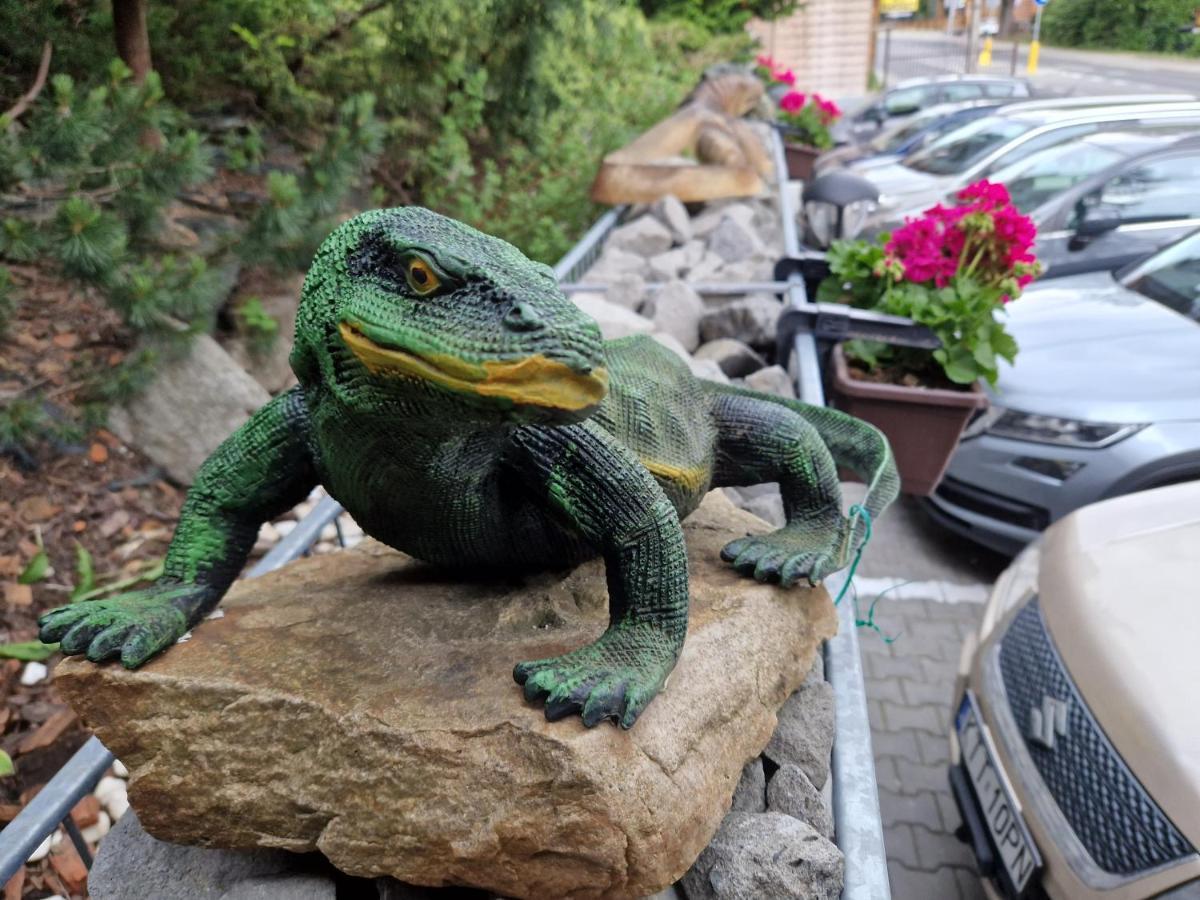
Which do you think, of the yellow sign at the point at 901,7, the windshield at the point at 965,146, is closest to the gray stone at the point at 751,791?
the windshield at the point at 965,146

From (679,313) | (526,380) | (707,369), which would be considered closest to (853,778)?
(526,380)

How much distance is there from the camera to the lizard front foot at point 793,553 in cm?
191

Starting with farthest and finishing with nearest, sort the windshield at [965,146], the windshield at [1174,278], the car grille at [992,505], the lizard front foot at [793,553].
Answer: the windshield at [965,146] → the windshield at [1174,278] → the car grille at [992,505] → the lizard front foot at [793,553]

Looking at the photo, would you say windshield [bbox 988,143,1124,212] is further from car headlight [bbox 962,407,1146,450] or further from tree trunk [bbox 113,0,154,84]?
tree trunk [bbox 113,0,154,84]

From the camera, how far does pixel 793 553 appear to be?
1955mm

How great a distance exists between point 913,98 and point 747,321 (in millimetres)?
13123

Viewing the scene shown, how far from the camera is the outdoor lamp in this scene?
5520mm

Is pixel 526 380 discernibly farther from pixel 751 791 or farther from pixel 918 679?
pixel 918 679

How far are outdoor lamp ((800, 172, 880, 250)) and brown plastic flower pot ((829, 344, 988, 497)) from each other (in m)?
2.31

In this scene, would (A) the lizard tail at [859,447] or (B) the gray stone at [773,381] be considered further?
(B) the gray stone at [773,381]

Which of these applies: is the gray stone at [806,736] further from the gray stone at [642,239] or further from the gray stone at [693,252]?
the gray stone at [642,239]

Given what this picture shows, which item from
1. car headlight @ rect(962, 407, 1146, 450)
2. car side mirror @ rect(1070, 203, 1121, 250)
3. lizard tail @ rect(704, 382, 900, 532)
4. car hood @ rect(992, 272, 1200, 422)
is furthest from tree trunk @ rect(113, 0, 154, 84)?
car side mirror @ rect(1070, 203, 1121, 250)

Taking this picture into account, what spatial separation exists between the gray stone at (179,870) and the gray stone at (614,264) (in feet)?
12.3

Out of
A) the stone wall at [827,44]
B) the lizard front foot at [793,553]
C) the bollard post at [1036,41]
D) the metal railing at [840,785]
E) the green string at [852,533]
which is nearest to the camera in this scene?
the metal railing at [840,785]
